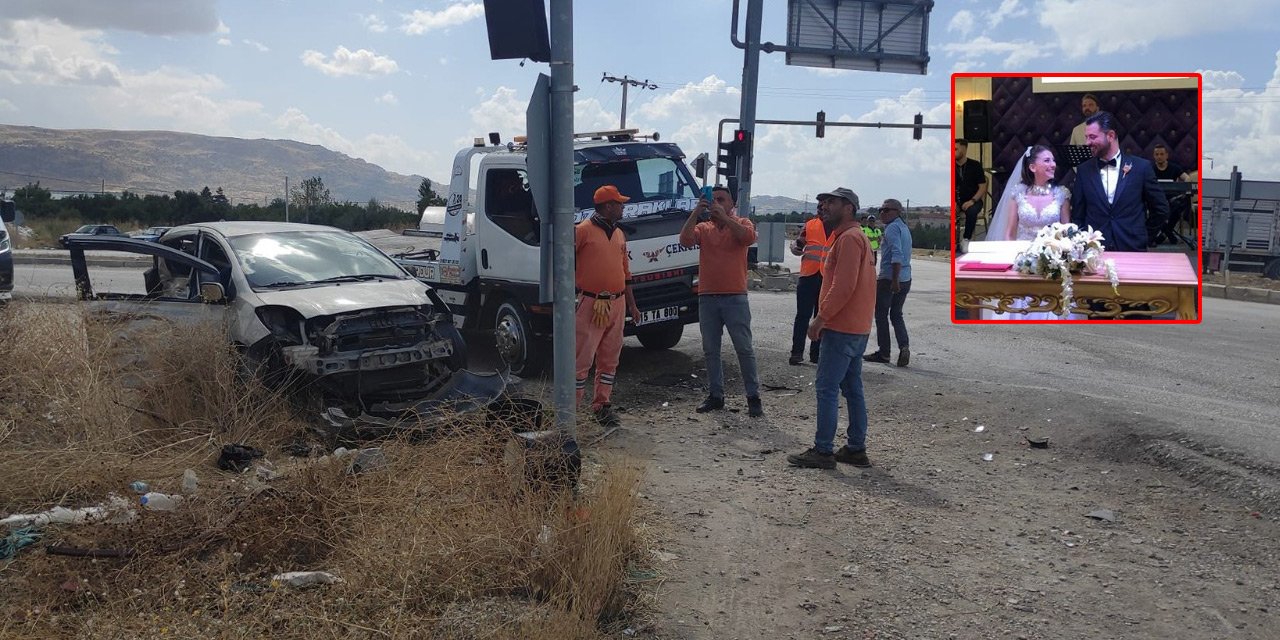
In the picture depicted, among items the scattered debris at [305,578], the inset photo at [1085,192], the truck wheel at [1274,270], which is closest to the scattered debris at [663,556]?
the scattered debris at [305,578]

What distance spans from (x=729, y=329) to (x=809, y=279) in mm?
2161

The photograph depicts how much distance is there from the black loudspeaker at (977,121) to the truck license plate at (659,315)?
455 centimetres

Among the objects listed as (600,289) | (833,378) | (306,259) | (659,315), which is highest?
(306,259)

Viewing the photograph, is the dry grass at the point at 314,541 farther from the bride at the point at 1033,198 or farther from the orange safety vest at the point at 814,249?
the orange safety vest at the point at 814,249

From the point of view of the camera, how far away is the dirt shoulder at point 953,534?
4.15m

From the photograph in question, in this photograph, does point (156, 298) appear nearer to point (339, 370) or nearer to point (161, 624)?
point (339, 370)

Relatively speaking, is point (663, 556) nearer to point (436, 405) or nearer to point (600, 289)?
point (436, 405)

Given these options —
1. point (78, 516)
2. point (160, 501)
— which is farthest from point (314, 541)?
point (78, 516)

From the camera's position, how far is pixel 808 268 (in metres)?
9.72

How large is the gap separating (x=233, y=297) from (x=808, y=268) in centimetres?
526

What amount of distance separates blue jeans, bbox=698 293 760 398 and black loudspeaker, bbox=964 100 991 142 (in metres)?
2.85

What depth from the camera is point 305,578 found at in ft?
13.3

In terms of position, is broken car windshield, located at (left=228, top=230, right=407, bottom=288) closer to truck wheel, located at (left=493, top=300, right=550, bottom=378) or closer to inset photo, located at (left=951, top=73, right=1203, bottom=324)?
truck wheel, located at (left=493, top=300, right=550, bottom=378)

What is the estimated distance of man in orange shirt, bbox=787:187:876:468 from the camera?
625 cm
